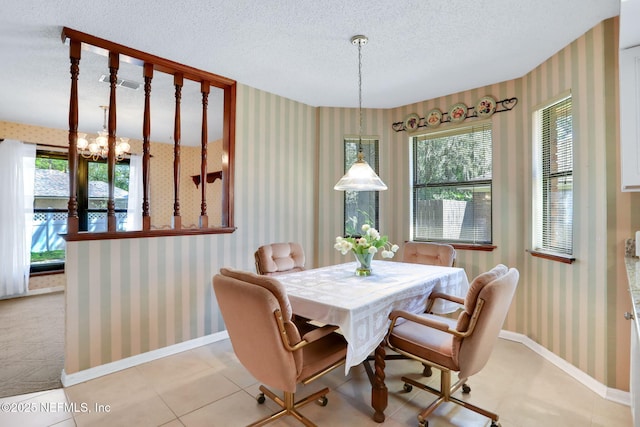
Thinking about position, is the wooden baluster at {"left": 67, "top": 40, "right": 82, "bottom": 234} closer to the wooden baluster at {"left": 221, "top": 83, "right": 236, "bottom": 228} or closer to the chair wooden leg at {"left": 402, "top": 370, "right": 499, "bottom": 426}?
the wooden baluster at {"left": 221, "top": 83, "right": 236, "bottom": 228}

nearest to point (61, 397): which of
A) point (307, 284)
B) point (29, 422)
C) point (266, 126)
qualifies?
point (29, 422)

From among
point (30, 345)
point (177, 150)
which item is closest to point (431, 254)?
point (177, 150)

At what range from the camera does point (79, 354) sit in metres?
2.45

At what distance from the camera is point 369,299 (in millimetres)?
1880

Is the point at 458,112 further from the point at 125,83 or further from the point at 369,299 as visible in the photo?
the point at 125,83

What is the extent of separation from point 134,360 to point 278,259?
4.89ft

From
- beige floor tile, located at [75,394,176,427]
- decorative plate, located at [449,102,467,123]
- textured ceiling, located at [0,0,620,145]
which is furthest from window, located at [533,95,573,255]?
beige floor tile, located at [75,394,176,427]

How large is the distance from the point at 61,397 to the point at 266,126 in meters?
3.01

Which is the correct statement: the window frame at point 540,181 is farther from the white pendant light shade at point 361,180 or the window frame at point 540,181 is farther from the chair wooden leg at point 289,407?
the chair wooden leg at point 289,407

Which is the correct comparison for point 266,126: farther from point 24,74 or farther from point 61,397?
point 61,397

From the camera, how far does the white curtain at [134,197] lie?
19.2ft

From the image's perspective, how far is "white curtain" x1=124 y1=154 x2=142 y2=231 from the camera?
5.86 meters

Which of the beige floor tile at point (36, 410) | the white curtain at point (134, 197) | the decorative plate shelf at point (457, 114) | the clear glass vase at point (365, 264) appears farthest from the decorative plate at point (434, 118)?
the white curtain at point (134, 197)

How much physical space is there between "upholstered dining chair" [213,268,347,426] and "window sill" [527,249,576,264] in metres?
2.12
